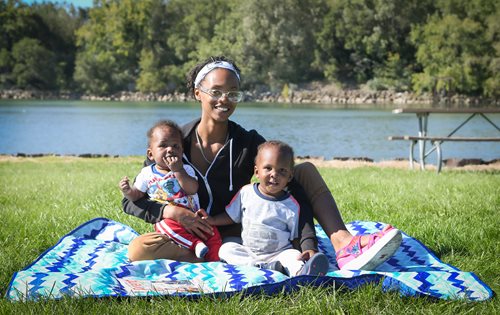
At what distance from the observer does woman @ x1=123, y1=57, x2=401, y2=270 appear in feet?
11.4

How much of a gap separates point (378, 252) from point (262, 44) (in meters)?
55.6

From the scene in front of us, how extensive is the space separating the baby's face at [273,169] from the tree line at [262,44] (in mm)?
46886

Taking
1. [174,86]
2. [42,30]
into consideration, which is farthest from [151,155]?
[42,30]

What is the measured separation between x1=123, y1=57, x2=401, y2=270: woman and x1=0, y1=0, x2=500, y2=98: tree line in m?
46.6

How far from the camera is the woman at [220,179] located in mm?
3473

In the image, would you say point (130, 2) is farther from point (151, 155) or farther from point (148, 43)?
point (151, 155)

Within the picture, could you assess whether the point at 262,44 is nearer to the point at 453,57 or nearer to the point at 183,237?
the point at 453,57

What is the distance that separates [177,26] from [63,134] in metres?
45.9

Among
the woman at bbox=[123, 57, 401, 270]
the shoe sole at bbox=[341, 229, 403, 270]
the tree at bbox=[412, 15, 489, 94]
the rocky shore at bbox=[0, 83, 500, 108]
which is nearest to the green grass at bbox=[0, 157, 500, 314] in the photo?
the shoe sole at bbox=[341, 229, 403, 270]

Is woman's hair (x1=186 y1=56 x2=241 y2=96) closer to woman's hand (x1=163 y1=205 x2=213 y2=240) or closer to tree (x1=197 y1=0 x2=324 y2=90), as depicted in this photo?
woman's hand (x1=163 y1=205 x2=213 y2=240)

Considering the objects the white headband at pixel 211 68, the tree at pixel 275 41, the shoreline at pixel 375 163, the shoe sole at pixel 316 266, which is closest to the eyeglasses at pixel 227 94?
the white headband at pixel 211 68

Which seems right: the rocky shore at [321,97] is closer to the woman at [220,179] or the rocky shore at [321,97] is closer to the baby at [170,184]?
the woman at [220,179]

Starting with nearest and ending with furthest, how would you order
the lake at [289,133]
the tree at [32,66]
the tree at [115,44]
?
the lake at [289,133], the tree at [32,66], the tree at [115,44]

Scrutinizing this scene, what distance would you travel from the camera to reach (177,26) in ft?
228
